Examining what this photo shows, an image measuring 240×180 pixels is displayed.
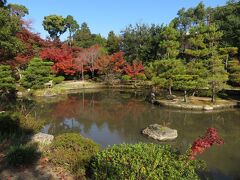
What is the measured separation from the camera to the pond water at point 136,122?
34.3 feet

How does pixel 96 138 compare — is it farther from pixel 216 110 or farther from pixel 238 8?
pixel 238 8

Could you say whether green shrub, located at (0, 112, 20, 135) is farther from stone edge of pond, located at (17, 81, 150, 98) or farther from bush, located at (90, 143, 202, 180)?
stone edge of pond, located at (17, 81, 150, 98)

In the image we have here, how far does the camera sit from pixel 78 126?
14.9 m

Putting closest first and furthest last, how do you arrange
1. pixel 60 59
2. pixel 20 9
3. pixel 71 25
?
pixel 60 59 < pixel 20 9 < pixel 71 25

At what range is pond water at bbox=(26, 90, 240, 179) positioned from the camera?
34.3 ft

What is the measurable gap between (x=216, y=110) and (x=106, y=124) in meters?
8.34

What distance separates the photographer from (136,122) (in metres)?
15.6

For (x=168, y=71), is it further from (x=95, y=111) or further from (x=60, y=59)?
(x=60, y=59)

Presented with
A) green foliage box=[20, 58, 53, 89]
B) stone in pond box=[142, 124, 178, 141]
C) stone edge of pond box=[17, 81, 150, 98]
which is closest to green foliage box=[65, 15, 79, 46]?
stone edge of pond box=[17, 81, 150, 98]

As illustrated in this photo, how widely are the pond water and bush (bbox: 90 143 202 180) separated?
4.56 meters

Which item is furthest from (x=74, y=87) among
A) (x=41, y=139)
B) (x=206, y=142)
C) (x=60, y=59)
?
(x=206, y=142)

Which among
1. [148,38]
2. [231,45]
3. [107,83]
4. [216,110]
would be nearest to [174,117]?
[216,110]

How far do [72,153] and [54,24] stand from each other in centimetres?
4442

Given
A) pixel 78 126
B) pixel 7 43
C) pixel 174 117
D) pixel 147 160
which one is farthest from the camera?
pixel 174 117
